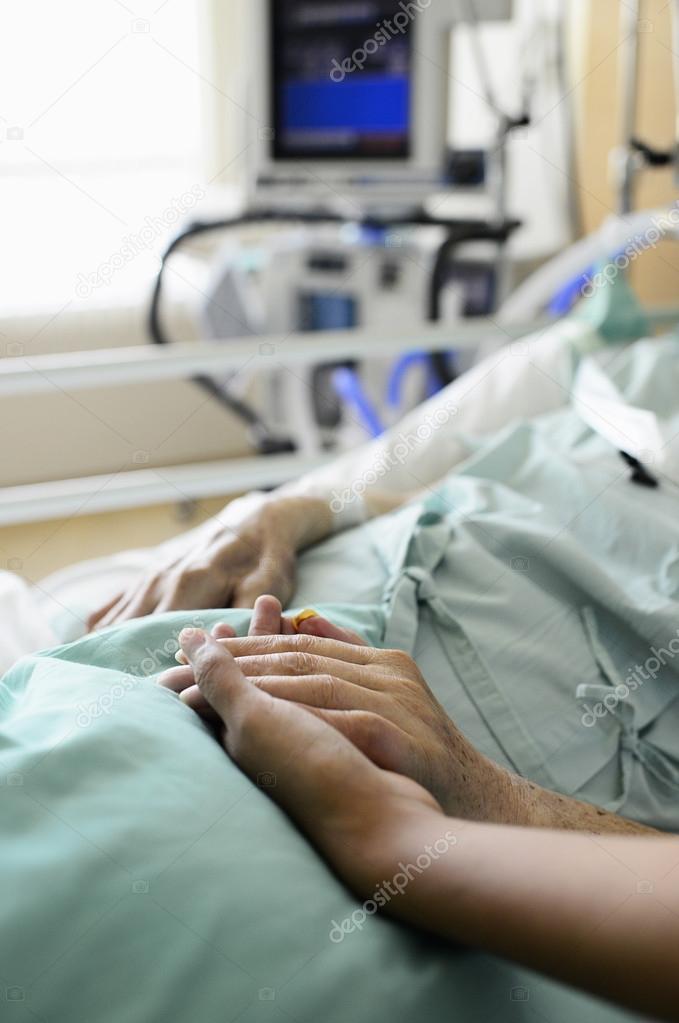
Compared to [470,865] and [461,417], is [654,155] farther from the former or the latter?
[470,865]

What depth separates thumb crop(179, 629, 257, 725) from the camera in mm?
700

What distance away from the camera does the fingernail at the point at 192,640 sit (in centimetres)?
75

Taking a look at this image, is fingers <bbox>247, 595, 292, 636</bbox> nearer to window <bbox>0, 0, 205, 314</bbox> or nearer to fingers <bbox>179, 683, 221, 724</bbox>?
fingers <bbox>179, 683, 221, 724</bbox>

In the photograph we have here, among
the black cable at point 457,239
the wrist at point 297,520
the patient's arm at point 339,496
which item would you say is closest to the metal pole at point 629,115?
the black cable at point 457,239

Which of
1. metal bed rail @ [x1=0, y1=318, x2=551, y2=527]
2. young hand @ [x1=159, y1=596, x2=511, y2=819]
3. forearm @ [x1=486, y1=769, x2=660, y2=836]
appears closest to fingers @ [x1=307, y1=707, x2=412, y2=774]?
young hand @ [x1=159, y1=596, x2=511, y2=819]

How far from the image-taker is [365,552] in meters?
1.09

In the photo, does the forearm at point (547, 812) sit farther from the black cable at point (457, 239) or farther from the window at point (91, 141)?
the window at point (91, 141)

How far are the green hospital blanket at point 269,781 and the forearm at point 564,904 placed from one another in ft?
0.18

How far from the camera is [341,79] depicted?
8.68ft

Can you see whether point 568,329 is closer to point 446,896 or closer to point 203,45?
point 446,896

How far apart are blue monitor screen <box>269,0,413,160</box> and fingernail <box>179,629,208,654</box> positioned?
217 cm

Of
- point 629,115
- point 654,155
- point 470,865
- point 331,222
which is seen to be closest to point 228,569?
point 470,865

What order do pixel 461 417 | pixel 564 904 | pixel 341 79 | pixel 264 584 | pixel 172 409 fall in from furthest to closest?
pixel 172 409
pixel 341 79
pixel 461 417
pixel 264 584
pixel 564 904

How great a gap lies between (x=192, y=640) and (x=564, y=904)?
0.33 metres
